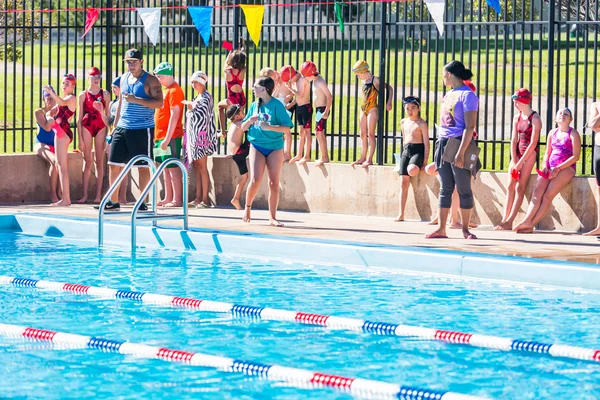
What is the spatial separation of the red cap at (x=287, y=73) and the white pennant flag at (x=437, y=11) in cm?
252

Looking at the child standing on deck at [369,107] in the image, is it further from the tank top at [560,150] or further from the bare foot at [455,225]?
the tank top at [560,150]

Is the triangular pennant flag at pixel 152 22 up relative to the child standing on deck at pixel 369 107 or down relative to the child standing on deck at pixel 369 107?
up

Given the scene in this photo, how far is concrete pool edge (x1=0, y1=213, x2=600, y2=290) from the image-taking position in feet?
33.0

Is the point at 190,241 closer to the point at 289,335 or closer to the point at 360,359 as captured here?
the point at 289,335

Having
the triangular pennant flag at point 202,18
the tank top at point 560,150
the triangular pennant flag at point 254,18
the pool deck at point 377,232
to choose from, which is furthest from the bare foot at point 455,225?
the triangular pennant flag at point 202,18

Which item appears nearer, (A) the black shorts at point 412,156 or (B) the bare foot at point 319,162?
(A) the black shorts at point 412,156

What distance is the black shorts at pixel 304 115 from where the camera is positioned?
15250 millimetres

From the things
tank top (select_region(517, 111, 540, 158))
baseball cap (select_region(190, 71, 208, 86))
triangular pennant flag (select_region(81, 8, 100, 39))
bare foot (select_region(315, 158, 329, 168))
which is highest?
triangular pennant flag (select_region(81, 8, 100, 39))

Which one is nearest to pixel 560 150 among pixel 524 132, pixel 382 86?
pixel 524 132

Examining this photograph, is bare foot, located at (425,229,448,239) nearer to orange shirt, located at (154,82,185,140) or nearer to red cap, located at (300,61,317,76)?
red cap, located at (300,61,317,76)

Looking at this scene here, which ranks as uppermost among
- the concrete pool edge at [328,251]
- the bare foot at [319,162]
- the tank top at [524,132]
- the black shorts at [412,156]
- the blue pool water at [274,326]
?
the tank top at [524,132]

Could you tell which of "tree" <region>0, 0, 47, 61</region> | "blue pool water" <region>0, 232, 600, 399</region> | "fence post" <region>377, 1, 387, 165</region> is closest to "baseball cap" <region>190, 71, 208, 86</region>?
Answer: "fence post" <region>377, 1, 387, 165</region>

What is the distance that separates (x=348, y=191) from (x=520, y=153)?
8.03 ft

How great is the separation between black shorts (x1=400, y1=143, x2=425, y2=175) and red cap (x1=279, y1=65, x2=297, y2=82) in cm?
208
